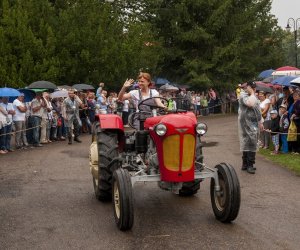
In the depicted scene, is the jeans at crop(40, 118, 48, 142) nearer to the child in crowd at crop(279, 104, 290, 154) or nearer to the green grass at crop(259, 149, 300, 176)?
the green grass at crop(259, 149, 300, 176)

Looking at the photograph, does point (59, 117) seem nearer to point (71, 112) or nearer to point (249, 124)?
point (71, 112)

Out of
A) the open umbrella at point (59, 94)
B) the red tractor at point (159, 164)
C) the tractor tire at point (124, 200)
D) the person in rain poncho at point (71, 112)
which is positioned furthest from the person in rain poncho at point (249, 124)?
the open umbrella at point (59, 94)

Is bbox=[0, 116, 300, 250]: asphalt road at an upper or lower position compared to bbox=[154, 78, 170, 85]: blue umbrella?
lower

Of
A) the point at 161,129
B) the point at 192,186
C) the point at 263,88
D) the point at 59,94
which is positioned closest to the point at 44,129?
the point at 59,94

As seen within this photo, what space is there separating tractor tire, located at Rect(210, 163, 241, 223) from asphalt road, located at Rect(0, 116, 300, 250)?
15cm

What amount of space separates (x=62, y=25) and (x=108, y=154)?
18177 millimetres

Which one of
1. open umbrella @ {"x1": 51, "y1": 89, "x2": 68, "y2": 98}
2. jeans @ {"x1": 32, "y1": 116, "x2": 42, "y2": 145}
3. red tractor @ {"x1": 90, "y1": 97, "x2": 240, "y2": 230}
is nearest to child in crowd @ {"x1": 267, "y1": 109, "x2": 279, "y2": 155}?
red tractor @ {"x1": 90, "y1": 97, "x2": 240, "y2": 230}

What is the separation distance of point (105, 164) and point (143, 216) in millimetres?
1086

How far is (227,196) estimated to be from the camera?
22.3 ft

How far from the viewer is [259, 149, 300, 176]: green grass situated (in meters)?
11.7

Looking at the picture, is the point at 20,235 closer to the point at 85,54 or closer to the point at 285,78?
the point at 285,78

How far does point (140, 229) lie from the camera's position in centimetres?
672

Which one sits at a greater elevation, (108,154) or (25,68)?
(25,68)

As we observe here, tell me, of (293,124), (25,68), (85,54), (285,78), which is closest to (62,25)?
(85,54)
